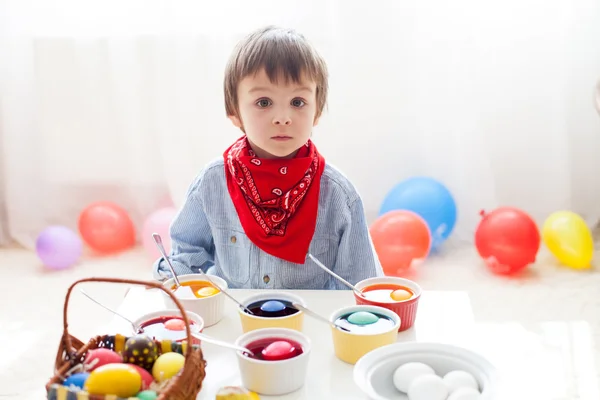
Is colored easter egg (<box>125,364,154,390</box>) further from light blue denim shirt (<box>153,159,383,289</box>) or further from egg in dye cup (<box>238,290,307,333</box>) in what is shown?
light blue denim shirt (<box>153,159,383,289</box>)

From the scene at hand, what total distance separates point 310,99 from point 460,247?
61.3 inches

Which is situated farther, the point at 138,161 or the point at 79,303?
the point at 138,161

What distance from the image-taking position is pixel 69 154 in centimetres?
271

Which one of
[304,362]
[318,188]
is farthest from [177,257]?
[304,362]

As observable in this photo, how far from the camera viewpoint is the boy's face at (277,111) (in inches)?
47.1

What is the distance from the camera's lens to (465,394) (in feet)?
2.55

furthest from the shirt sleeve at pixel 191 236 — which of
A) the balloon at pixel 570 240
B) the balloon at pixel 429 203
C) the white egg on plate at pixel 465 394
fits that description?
the balloon at pixel 570 240

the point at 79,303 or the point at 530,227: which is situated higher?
the point at 530,227

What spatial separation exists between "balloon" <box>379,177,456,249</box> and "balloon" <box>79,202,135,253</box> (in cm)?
98

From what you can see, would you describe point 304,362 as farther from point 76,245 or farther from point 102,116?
point 102,116

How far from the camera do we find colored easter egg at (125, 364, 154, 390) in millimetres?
785

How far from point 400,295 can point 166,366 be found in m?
0.38

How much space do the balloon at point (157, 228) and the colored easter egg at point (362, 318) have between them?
5.02ft

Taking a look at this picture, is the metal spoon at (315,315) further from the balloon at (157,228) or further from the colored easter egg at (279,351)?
the balloon at (157,228)
